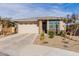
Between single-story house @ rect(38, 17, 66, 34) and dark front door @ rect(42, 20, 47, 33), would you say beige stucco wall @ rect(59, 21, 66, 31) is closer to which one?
single-story house @ rect(38, 17, 66, 34)

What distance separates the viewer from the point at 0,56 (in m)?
6.53

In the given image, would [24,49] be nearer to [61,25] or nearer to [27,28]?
[27,28]

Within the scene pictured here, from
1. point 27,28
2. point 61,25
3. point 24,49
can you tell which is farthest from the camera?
point 27,28

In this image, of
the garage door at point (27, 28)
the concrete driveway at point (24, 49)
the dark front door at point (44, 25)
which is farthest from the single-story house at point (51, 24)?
the concrete driveway at point (24, 49)

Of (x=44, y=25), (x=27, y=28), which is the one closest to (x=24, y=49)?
(x=27, y=28)

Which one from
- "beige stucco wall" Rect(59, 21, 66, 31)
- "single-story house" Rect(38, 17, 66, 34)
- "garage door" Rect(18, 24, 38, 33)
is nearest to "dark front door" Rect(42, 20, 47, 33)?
"single-story house" Rect(38, 17, 66, 34)

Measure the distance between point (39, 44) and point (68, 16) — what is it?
2.91 ft

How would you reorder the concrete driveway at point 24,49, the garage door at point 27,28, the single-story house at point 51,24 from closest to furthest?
the concrete driveway at point 24,49, the single-story house at point 51,24, the garage door at point 27,28

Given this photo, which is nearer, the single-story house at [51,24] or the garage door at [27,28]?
the single-story house at [51,24]

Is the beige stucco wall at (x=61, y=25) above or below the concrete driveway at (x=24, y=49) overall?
above

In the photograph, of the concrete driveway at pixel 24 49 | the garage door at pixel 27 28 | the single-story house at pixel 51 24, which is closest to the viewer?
the concrete driveway at pixel 24 49

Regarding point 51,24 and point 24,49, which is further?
point 51,24

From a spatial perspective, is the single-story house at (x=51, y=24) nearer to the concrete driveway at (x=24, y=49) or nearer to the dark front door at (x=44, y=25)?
the dark front door at (x=44, y=25)

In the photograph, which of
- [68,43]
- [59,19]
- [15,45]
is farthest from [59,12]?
[15,45]
